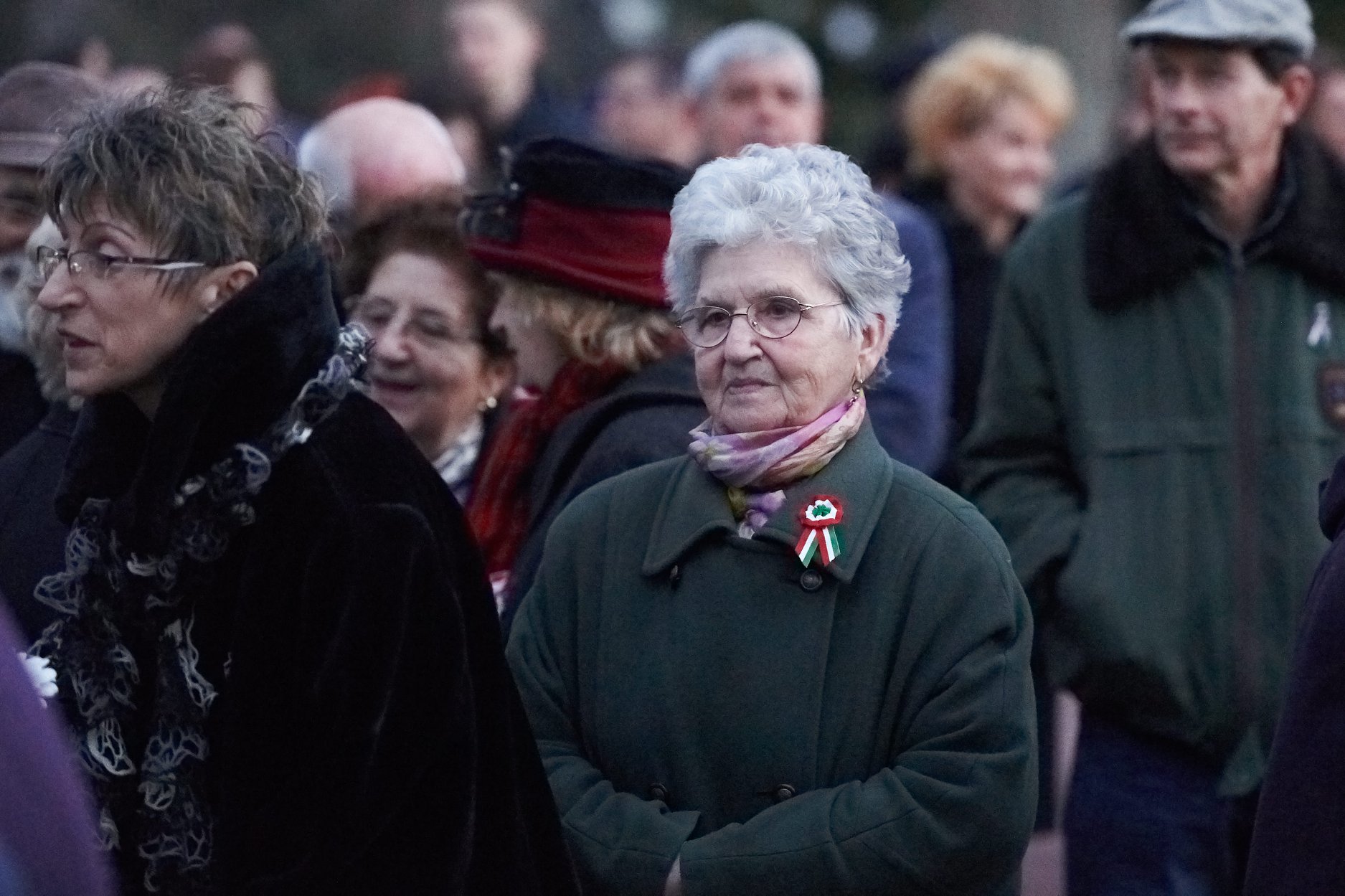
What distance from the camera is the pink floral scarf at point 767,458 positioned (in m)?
3.71

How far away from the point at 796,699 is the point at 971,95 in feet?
14.0

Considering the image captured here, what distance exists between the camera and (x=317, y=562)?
3.39 m

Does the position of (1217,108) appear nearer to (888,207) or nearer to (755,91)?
(888,207)

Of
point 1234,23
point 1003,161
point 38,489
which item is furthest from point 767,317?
point 1003,161

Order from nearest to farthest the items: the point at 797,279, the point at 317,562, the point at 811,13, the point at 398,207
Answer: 1. the point at 317,562
2. the point at 797,279
3. the point at 398,207
4. the point at 811,13

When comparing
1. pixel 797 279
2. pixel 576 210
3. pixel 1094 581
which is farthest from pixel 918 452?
pixel 797 279

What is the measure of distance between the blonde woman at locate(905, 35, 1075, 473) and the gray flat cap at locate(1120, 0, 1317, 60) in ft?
7.19

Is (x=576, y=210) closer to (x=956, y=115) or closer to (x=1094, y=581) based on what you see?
(x=1094, y=581)

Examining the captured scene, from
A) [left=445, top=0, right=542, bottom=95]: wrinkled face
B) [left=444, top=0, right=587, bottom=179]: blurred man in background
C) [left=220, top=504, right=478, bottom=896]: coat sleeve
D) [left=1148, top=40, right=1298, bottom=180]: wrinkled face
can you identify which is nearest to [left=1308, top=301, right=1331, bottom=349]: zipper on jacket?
[left=1148, top=40, right=1298, bottom=180]: wrinkled face

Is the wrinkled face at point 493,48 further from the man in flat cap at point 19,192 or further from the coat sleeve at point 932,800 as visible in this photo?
the coat sleeve at point 932,800

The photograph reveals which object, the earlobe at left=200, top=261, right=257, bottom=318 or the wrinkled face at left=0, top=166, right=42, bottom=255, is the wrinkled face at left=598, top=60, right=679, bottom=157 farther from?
the earlobe at left=200, top=261, right=257, bottom=318

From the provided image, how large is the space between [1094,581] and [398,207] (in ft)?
5.92

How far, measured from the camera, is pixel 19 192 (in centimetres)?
546

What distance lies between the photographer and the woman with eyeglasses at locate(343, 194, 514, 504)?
16.8 ft
